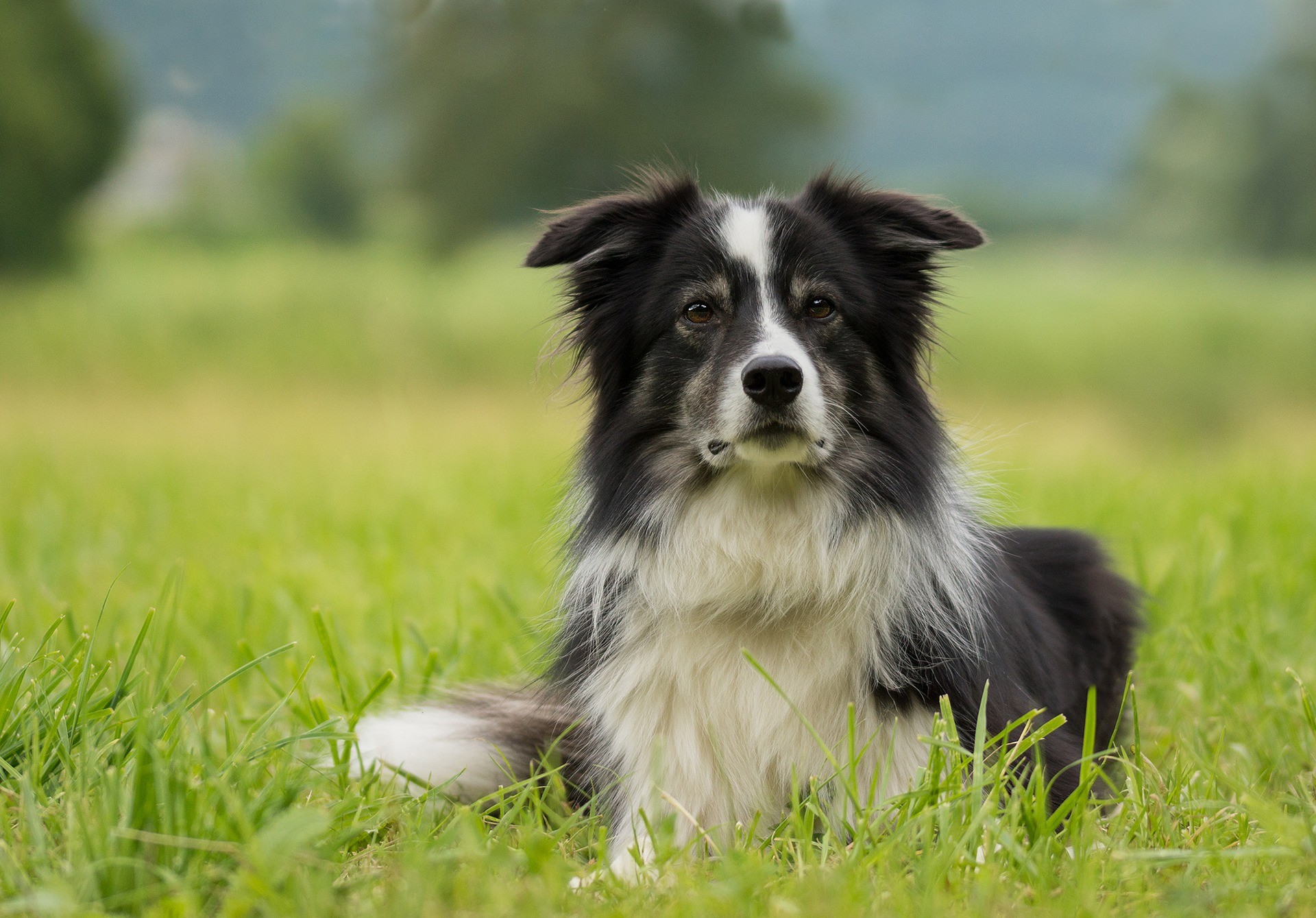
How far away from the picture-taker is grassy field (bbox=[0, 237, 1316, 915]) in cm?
225

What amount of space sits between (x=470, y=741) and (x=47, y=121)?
47.2ft

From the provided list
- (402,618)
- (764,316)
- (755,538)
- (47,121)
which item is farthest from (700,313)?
(47,121)

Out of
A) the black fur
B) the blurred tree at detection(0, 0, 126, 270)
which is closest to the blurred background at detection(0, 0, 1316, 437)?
the blurred tree at detection(0, 0, 126, 270)

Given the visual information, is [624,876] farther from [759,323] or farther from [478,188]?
[478,188]

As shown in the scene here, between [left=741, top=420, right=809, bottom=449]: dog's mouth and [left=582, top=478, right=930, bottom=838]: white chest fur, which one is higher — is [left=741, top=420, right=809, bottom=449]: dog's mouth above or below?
above

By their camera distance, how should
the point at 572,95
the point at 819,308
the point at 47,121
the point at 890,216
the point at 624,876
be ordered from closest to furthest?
the point at 624,876
the point at 819,308
the point at 890,216
the point at 47,121
the point at 572,95

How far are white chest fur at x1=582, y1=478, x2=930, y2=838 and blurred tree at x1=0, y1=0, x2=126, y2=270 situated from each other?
14.5 m

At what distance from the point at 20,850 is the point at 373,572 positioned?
12.1 ft

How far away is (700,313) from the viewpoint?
3.25 metres

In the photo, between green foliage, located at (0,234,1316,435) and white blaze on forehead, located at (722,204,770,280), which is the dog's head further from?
green foliage, located at (0,234,1316,435)

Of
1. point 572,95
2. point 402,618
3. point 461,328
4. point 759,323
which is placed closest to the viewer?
point 759,323

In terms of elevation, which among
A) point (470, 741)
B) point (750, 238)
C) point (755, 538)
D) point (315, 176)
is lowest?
point (470, 741)

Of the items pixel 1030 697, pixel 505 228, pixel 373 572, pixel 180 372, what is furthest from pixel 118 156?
pixel 1030 697

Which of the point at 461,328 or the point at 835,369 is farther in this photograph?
the point at 461,328
